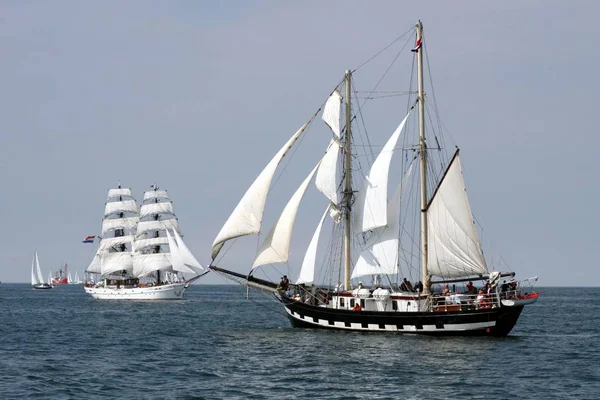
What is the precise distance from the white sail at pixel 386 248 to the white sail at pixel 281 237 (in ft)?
16.0

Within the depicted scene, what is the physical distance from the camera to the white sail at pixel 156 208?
141 meters

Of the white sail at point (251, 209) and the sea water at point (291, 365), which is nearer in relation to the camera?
the sea water at point (291, 365)

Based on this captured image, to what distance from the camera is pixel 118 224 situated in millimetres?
146625

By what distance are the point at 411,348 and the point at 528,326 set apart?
98.4ft

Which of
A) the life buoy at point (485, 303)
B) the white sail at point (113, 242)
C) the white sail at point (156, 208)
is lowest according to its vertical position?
the life buoy at point (485, 303)

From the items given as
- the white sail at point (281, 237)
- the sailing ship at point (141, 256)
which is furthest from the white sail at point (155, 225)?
the white sail at point (281, 237)

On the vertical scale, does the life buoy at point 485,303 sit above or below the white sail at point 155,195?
below

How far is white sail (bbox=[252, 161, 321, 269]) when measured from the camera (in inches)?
2314

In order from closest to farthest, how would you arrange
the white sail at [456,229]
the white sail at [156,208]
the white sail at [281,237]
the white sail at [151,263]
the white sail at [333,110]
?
the white sail at [456,229], the white sail at [281,237], the white sail at [333,110], the white sail at [151,263], the white sail at [156,208]

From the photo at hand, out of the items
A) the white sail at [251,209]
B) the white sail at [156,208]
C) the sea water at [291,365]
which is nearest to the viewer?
the sea water at [291,365]

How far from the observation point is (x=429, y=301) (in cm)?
5562

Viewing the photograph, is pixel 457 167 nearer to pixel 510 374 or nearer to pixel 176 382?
pixel 510 374

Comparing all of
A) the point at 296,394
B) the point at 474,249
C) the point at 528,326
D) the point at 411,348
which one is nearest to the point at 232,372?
the point at 296,394

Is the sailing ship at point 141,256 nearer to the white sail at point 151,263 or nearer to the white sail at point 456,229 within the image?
the white sail at point 151,263
